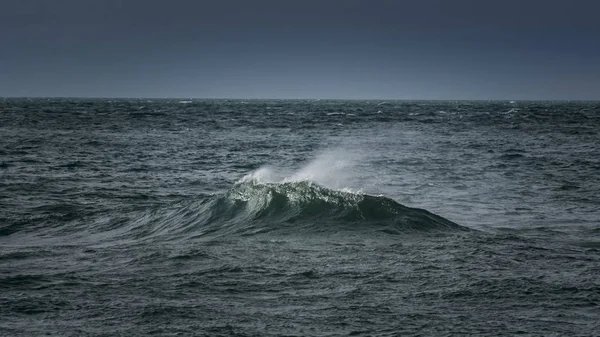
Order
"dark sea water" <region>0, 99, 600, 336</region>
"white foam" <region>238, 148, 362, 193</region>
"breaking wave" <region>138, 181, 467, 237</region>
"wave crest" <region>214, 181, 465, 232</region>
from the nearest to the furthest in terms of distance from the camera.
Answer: "dark sea water" <region>0, 99, 600, 336</region> → "breaking wave" <region>138, 181, 467, 237</region> → "wave crest" <region>214, 181, 465, 232</region> → "white foam" <region>238, 148, 362, 193</region>

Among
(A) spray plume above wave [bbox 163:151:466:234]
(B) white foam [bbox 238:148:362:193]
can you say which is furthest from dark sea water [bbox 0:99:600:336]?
(B) white foam [bbox 238:148:362:193]

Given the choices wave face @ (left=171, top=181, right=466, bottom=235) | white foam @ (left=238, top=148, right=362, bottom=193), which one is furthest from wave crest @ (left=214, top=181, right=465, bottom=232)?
white foam @ (left=238, top=148, right=362, bottom=193)

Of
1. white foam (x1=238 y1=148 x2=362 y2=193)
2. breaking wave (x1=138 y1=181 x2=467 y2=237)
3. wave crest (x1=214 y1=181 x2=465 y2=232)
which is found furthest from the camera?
white foam (x1=238 y1=148 x2=362 y2=193)

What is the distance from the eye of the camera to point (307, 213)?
14031mm

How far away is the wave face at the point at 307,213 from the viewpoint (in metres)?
13.1

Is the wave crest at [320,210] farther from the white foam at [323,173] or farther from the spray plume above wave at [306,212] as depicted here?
the white foam at [323,173]

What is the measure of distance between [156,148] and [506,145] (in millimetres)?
18177

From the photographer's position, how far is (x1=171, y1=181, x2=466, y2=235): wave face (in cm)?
1311

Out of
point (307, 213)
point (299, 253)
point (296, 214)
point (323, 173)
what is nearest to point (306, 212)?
point (307, 213)

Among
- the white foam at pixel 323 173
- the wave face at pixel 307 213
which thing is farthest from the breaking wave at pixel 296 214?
the white foam at pixel 323 173

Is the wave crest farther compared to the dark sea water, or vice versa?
the wave crest

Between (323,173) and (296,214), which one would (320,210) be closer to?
(296,214)

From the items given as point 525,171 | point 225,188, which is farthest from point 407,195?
point 525,171

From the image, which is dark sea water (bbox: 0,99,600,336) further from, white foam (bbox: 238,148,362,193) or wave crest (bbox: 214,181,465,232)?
white foam (bbox: 238,148,362,193)
